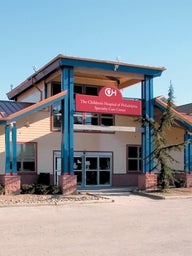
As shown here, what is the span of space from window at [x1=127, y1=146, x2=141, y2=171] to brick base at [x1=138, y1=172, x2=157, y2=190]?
329 cm

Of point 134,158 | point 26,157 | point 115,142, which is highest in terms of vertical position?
point 115,142

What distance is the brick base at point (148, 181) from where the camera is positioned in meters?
22.2

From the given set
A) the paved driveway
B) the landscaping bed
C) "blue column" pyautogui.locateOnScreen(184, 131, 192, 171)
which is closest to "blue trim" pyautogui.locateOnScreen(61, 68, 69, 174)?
the landscaping bed

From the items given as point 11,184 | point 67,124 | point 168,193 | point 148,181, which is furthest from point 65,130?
point 168,193

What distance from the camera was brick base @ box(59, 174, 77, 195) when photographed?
66.3 feet

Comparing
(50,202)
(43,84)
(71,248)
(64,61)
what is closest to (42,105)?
(64,61)

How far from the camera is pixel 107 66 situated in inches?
865

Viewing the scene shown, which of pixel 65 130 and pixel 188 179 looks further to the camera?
pixel 188 179

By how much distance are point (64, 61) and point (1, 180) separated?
22.0ft

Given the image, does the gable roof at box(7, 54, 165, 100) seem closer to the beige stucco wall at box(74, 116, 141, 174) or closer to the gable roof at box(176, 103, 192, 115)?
the beige stucco wall at box(74, 116, 141, 174)

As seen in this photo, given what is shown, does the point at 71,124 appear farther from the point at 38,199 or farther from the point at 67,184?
the point at 38,199

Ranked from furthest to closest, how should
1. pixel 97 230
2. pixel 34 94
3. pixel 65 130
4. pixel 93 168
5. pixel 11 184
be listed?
pixel 34 94 < pixel 93 168 < pixel 65 130 < pixel 11 184 < pixel 97 230

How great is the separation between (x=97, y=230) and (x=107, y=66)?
12.6 m

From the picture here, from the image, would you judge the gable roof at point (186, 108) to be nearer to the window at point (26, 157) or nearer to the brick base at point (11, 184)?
the window at point (26, 157)
